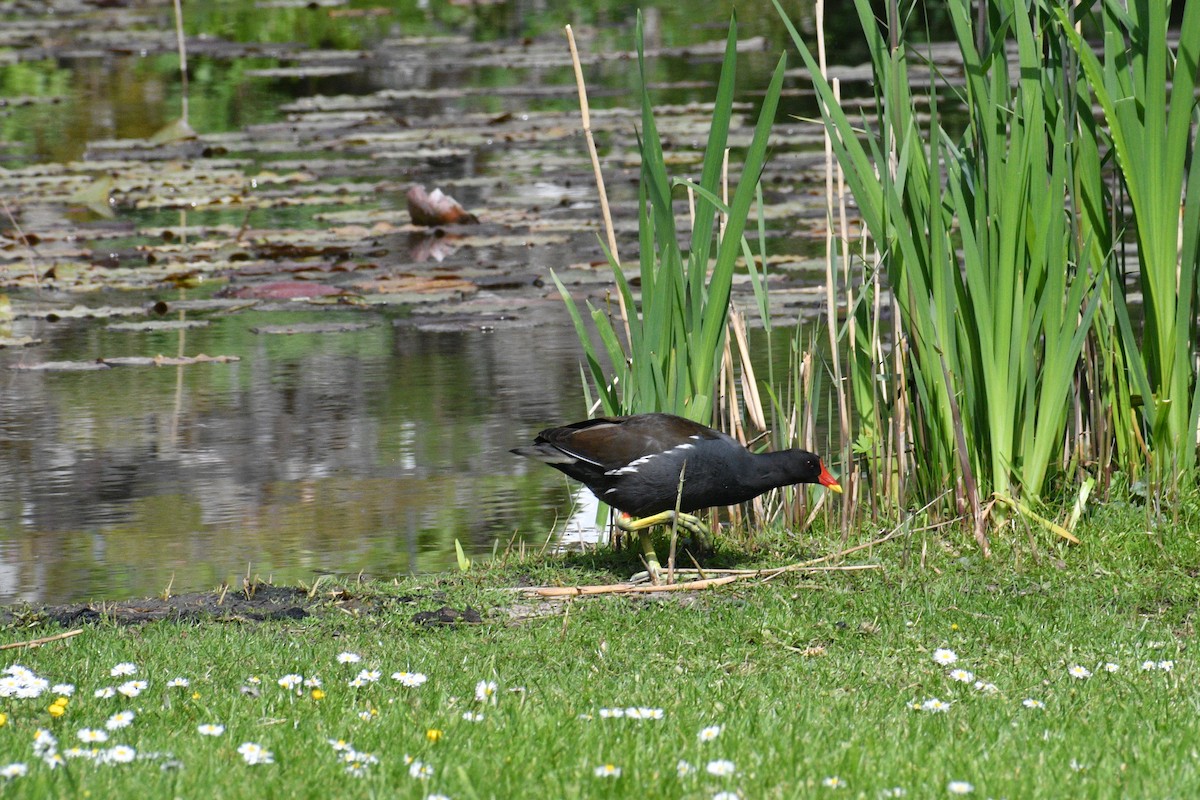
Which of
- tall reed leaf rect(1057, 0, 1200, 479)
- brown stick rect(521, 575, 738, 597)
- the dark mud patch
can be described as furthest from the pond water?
tall reed leaf rect(1057, 0, 1200, 479)

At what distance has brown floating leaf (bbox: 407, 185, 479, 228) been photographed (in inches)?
446

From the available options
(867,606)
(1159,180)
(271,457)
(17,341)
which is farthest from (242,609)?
(17,341)

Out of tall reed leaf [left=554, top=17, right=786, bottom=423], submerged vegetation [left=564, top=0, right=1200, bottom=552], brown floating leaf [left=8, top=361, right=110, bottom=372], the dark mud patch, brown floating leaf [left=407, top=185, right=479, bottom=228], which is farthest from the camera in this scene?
brown floating leaf [left=407, top=185, right=479, bottom=228]

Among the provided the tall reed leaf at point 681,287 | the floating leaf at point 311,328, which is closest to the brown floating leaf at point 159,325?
the floating leaf at point 311,328

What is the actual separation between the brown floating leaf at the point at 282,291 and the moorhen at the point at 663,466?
175 inches

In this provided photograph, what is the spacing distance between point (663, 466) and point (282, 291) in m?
4.94

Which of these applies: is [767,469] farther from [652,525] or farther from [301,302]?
[301,302]

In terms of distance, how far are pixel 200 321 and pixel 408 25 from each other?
512 inches

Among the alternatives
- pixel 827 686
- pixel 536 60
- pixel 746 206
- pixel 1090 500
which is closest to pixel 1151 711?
pixel 827 686

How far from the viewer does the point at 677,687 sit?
436 centimetres

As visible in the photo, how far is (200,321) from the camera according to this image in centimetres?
955

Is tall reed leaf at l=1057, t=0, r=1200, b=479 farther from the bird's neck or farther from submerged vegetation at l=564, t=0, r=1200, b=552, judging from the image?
the bird's neck

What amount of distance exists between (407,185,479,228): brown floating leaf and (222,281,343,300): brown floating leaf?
1577 millimetres

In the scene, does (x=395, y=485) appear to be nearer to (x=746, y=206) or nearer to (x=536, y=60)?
(x=746, y=206)
